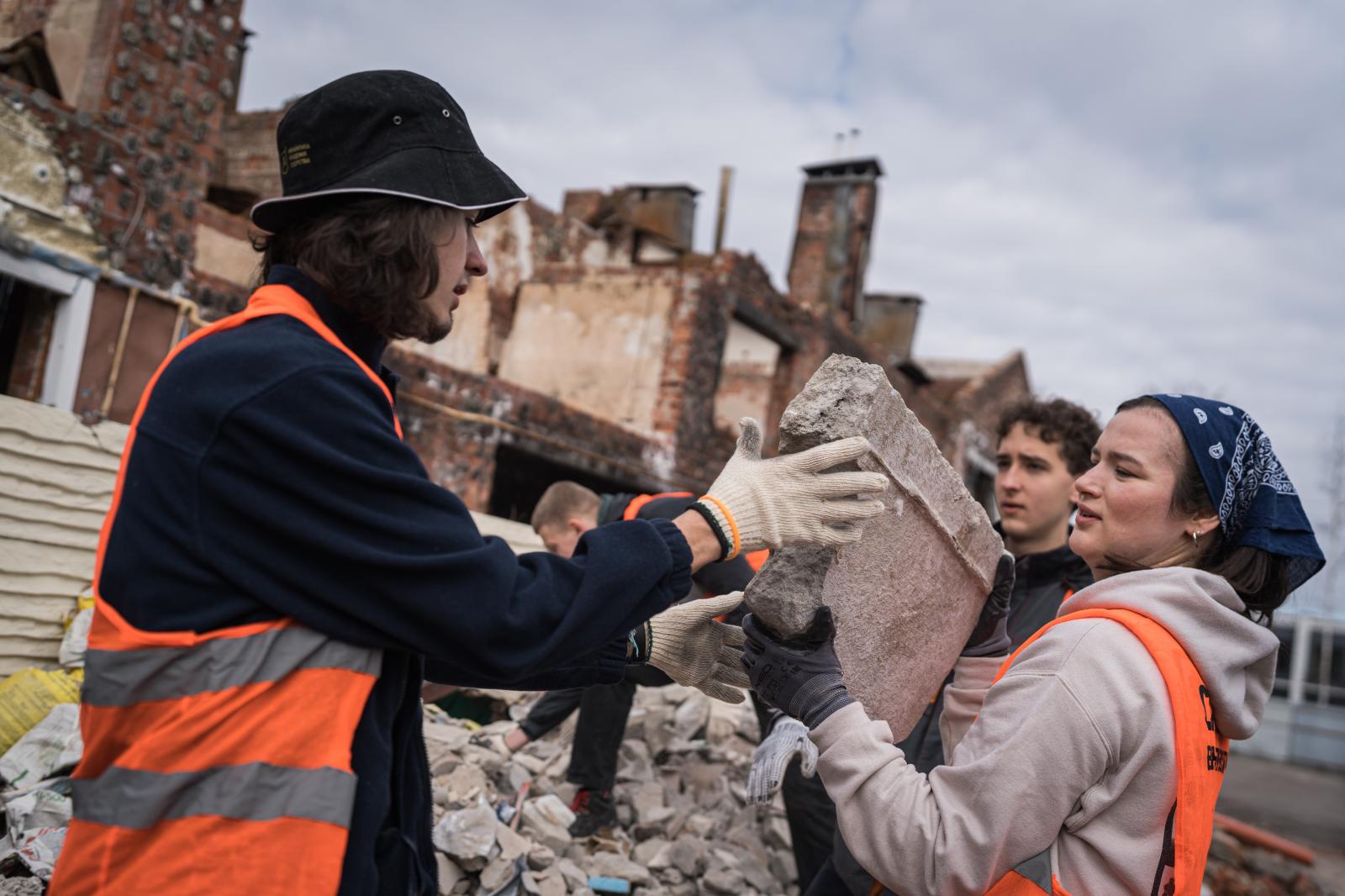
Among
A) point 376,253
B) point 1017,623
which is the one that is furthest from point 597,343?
point 376,253

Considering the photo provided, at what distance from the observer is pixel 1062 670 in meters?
1.62

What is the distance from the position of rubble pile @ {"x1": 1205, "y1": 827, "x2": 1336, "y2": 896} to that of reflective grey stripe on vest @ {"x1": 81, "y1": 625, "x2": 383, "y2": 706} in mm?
7286

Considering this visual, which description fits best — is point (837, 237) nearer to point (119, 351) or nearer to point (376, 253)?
point (119, 351)

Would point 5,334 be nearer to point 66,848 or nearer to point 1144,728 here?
point 66,848

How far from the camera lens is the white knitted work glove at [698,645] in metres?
2.27

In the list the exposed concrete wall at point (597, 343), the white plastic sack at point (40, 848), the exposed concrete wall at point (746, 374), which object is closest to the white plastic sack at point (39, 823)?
the white plastic sack at point (40, 848)

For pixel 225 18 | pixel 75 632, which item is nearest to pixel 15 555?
pixel 75 632

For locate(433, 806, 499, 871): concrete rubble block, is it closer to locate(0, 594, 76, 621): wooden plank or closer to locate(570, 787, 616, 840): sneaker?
locate(570, 787, 616, 840): sneaker

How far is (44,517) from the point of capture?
16.8 ft

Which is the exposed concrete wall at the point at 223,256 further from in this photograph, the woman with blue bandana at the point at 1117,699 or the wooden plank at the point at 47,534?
the woman with blue bandana at the point at 1117,699

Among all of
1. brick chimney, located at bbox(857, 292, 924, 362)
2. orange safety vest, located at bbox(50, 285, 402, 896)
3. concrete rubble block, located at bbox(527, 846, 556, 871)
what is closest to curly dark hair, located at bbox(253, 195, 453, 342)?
orange safety vest, located at bbox(50, 285, 402, 896)

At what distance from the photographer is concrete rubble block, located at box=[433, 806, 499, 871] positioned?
11.5ft

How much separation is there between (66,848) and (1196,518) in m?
2.12

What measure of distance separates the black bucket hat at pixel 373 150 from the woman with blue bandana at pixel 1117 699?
1.16 metres
